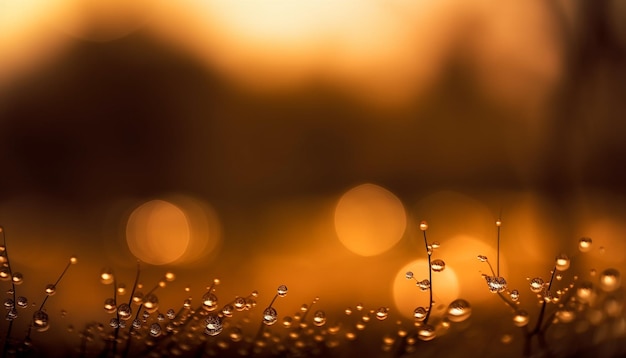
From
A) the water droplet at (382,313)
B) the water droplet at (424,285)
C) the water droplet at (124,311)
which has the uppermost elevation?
the water droplet at (424,285)

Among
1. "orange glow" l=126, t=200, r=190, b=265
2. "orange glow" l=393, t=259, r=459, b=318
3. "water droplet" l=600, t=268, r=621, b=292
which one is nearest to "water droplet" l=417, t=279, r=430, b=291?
"orange glow" l=393, t=259, r=459, b=318

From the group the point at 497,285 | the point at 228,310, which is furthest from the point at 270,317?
the point at 497,285

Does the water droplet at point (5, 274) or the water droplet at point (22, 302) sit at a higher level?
the water droplet at point (5, 274)

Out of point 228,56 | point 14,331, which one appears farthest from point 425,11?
point 14,331

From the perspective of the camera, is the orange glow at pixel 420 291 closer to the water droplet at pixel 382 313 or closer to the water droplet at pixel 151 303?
the water droplet at pixel 382 313

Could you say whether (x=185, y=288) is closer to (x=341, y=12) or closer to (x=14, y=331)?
(x=14, y=331)

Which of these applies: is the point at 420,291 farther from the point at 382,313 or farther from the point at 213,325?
the point at 213,325

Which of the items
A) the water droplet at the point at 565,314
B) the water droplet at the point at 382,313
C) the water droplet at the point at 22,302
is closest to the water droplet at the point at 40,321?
the water droplet at the point at 22,302
